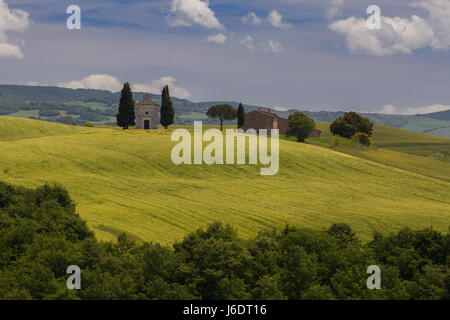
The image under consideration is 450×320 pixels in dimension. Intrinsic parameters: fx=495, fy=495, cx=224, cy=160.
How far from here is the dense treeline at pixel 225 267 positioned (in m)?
28.8

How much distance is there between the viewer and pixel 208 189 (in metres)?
74.9

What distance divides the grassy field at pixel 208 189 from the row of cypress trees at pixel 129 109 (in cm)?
2457

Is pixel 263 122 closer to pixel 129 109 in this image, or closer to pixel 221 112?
pixel 221 112

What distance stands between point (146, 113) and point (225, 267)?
117203mm

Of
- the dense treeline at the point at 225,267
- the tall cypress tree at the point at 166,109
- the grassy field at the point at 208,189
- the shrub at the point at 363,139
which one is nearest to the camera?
the dense treeline at the point at 225,267

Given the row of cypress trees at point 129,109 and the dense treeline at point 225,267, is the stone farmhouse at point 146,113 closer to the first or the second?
the row of cypress trees at point 129,109

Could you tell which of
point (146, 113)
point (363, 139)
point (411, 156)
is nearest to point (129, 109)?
point (146, 113)

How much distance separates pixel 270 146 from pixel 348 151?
2943cm

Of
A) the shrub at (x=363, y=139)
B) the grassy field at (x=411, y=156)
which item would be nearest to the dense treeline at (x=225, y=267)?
→ the grassy field at (x=411, y=156)

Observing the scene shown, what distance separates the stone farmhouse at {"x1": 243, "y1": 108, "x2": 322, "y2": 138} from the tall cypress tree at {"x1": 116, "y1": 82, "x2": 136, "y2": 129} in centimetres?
4352

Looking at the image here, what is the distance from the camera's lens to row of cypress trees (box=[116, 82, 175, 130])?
138 m

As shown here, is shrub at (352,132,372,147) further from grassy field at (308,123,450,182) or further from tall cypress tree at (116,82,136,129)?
tall cypress tree at (116,82,136,129)

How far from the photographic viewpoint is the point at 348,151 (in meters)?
131
